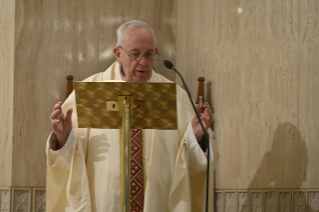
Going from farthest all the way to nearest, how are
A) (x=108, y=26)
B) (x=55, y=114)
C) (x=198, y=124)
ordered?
(x=108, y=26), (x=198, y=124), (x=55, y=114)

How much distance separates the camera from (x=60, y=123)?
2688mm

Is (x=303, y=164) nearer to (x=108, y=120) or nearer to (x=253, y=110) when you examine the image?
(x=253, y=110)

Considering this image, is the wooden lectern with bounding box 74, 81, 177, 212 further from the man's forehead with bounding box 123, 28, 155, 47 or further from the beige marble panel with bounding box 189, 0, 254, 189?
the beige marble panel with bounding box 189, 0, 254, 189

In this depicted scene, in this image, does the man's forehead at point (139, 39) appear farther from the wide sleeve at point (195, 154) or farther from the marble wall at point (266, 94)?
the marble wall at point (266, 94)

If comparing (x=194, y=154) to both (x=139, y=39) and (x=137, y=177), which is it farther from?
(x=139, y=39)

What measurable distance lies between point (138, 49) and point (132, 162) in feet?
2.80

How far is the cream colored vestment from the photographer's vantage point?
115 inches

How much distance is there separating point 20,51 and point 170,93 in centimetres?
221

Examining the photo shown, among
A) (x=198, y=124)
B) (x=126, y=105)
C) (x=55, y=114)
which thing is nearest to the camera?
(x=126, y=105)

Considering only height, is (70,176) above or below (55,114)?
below

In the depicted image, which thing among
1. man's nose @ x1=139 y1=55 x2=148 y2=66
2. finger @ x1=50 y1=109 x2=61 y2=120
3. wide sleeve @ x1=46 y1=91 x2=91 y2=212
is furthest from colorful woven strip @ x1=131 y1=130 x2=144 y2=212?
finger @ x1=50 y1=109 x2=61 y2=120

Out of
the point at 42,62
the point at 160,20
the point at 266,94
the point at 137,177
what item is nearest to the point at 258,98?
the point at 266,94

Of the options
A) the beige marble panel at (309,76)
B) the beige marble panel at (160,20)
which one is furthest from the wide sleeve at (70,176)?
the beige marble panel at (309,76)

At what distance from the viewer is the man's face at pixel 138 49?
3012 millimetres
